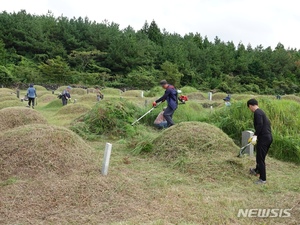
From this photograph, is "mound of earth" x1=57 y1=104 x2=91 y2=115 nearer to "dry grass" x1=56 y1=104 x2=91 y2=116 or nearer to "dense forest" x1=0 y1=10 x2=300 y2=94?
"dry grass" x1=56 y1=104 x2=91 y2=116

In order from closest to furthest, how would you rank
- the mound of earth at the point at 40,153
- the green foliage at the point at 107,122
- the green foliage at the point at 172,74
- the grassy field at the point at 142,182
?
1. the grassy field at the point at 142,182
2. the mound of earth at the point at 40,153
3. the green foliage at the point at 107,122
4. the green foliage at the point at 172,74

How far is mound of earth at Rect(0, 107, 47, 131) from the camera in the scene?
779cm

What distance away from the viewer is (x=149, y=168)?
19.7 ft

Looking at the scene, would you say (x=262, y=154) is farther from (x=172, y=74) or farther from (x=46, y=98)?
(x=172, y=74)

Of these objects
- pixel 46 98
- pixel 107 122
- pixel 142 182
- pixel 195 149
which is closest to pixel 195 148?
pixel 195 149

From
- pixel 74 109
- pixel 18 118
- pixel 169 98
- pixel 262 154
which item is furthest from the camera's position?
pixel 74 109

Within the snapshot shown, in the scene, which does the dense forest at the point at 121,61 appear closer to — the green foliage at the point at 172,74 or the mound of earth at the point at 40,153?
the green foliage at the point at 172,74

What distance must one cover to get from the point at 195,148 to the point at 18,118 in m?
4.20

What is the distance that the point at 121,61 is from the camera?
124 ft

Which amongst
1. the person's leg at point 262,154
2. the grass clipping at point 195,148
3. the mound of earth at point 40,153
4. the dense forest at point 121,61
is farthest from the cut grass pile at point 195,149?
the dense forest at point 121,61

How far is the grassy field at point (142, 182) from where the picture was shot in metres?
3.96

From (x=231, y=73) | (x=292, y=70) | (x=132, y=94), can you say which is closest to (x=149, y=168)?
(x=132, y=94)

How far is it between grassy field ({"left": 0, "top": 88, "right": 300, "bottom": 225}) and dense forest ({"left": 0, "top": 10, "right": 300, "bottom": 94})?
87.5 feet

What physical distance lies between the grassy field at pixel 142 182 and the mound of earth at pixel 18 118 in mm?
2303
